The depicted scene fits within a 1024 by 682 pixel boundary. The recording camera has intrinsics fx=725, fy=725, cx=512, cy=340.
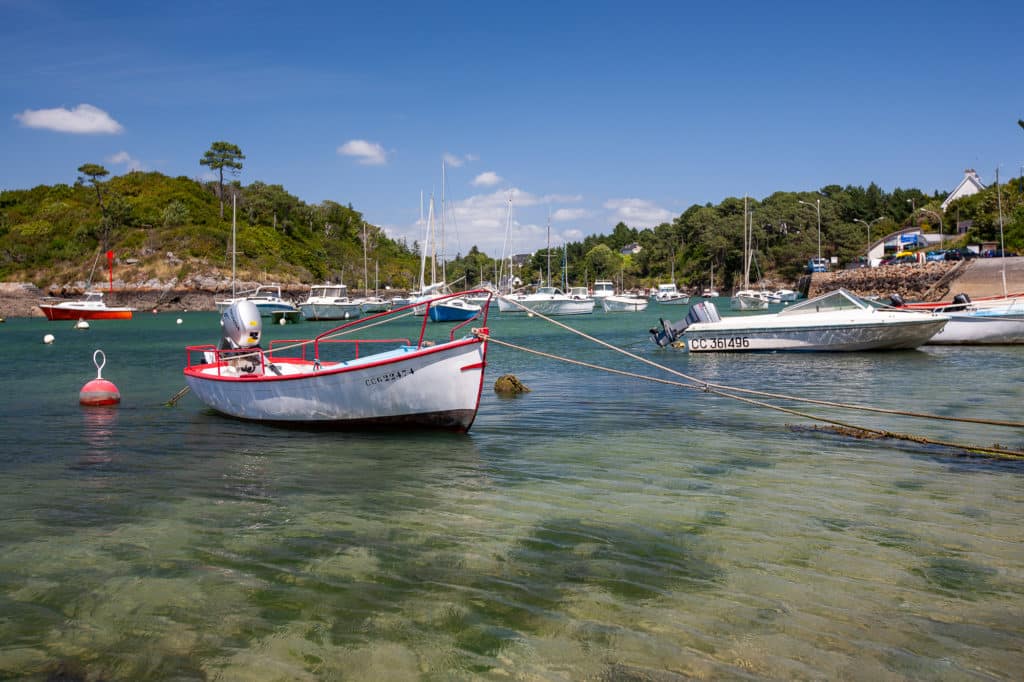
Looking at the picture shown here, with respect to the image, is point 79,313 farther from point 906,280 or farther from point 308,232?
point 906,280

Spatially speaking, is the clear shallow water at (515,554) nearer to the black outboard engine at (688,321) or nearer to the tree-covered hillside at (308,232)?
the black outboard engine at (688,321)

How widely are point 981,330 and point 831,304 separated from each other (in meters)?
5.81

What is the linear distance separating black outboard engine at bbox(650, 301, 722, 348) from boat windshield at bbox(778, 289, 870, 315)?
277 cm

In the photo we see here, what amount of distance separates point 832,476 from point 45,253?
136489 mm

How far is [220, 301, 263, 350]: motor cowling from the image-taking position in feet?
51.8

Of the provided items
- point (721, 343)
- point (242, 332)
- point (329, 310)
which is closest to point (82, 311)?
point (329, 310)

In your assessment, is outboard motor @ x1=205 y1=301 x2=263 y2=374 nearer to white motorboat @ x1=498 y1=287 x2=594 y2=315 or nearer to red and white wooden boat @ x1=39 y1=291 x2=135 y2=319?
white motorboat @ x1=498 y1=287 x2=594 y2=315

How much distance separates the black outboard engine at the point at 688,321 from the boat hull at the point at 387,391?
16788 mm

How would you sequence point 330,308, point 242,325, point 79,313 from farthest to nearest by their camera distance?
point 79,313 < point 330,308 < point 242,325

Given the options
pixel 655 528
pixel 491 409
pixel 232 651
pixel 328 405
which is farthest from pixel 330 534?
pixel 491 409

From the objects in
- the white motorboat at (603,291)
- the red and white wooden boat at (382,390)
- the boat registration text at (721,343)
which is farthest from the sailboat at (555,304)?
the red and white wooden boat at (382,390)

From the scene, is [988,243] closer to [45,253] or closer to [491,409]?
[491,409]

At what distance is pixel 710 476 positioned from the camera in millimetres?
9820

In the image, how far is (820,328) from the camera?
26.3 metres
